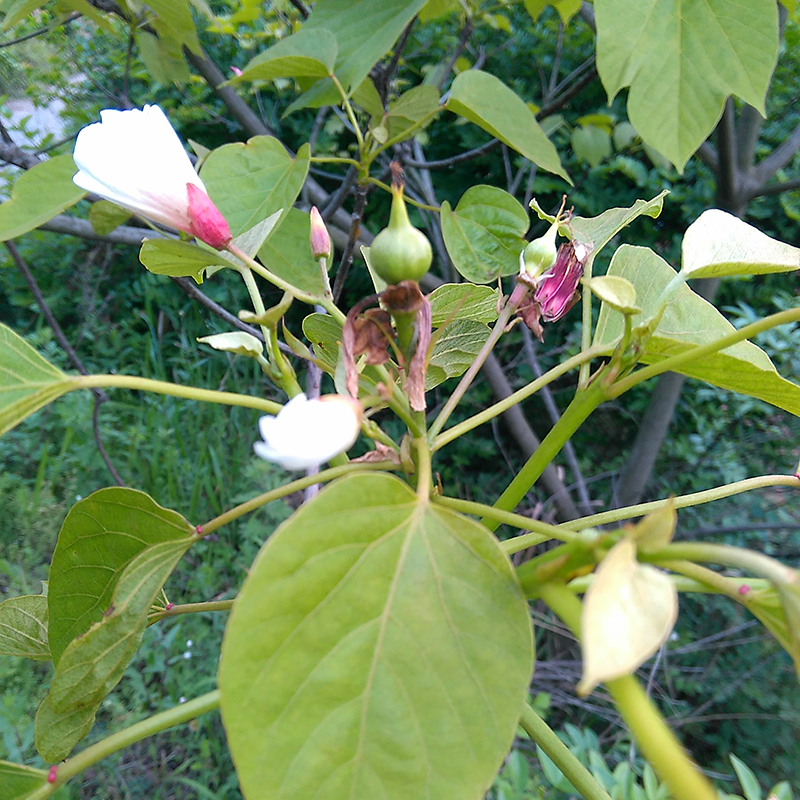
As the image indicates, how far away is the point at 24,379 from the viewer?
297 mm

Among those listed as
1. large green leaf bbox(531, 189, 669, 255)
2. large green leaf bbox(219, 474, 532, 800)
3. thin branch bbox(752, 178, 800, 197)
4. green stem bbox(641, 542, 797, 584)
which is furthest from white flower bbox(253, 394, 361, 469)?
thin branch bbox(752, 178, 800, 197)

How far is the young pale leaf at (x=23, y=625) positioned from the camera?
1.31ft

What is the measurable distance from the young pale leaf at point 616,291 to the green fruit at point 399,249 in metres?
0.07

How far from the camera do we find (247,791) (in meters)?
0.19

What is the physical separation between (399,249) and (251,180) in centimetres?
36

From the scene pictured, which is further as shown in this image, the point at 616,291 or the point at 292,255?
the point at 292,255

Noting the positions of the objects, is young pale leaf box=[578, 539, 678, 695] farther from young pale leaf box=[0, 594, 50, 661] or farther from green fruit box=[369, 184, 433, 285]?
young pale leaf box=[0, 594, 50, 661]

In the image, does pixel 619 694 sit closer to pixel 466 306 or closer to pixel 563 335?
pixel 466 306

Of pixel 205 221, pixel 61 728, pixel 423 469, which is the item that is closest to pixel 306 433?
pixel 423 469

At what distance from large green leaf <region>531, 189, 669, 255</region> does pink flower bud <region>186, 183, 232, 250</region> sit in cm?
20

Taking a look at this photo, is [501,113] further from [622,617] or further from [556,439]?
[622,617]

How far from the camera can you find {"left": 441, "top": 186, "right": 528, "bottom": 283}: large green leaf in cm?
52

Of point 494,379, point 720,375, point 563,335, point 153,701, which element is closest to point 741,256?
point 720,375

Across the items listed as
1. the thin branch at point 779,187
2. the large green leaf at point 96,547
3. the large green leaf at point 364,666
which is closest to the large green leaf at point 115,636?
the large green leaf at point 96,547
